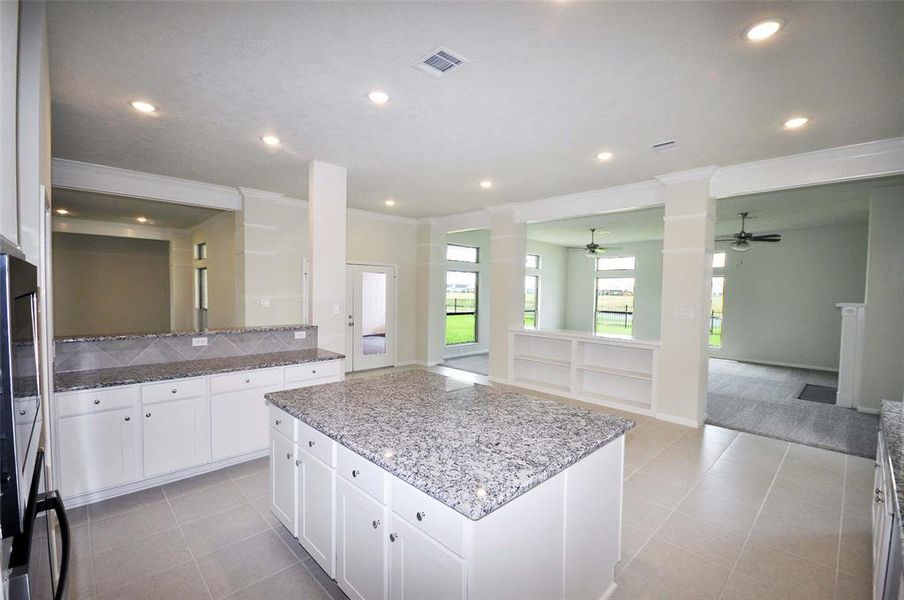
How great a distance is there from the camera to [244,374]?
3357 mm

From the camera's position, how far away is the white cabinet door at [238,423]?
324 cm

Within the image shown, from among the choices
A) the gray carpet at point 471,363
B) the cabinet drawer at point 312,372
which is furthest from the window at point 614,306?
the cabinet drawer at point 312,372

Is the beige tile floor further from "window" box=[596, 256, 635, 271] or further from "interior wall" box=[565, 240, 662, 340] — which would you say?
"window" box=[596, 256, 635, 271]

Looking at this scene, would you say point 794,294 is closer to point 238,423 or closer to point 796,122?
point 796,122

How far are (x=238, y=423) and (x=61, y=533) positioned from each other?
232 cm

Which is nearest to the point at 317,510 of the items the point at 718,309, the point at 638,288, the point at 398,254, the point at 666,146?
the point at 666,146

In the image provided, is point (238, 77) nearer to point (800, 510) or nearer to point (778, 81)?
point (778, 81)

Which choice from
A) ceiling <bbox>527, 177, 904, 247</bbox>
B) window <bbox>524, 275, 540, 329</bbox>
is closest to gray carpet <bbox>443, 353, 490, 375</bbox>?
window <bbox>524, 275, 540, 329</bbox>

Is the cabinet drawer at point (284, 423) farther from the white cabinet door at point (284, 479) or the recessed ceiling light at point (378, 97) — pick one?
the recessed ceiling light at point (378, 97)

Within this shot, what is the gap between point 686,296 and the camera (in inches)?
181

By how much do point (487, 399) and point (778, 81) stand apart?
270cm

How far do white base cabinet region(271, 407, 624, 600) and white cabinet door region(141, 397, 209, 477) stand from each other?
1.46 metres

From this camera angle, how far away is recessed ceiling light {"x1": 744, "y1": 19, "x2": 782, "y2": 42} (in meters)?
1.99

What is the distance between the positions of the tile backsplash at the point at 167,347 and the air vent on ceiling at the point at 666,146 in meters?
3.81
